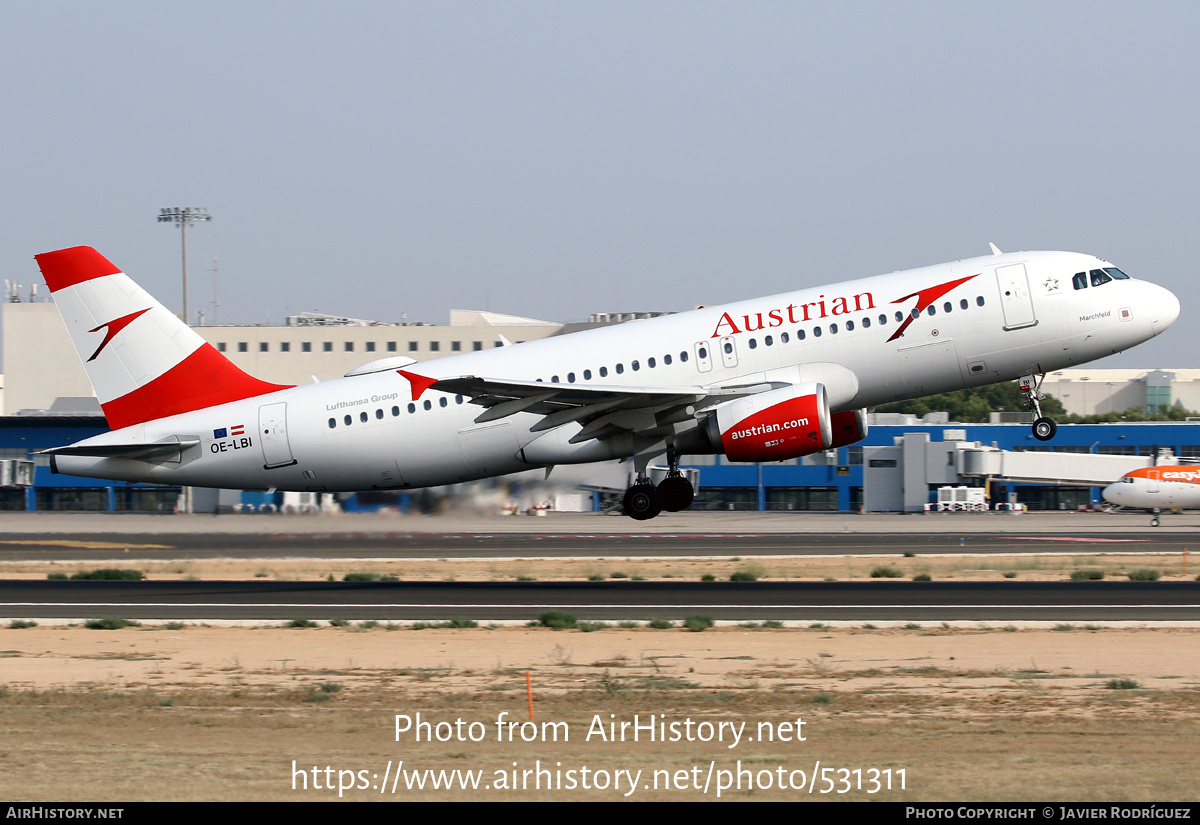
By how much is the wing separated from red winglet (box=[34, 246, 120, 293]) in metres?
10.2

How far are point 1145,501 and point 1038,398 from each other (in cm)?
4882

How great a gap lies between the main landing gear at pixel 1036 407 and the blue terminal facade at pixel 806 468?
166ft

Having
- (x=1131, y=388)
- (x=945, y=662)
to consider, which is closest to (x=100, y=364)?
(x=945, y=662)

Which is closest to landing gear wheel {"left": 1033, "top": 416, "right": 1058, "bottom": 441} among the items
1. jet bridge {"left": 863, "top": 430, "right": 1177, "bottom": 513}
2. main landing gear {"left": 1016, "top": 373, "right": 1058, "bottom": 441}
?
main landing gear {"left": 1016, "top": 373, "right": 1058, "bottom": 441}

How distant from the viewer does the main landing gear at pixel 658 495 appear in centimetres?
3195

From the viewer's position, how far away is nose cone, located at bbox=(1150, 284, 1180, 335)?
29438mm

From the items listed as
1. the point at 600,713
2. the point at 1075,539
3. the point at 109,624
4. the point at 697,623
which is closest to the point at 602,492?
the point at 1075,539

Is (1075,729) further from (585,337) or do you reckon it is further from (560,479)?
(560,479)

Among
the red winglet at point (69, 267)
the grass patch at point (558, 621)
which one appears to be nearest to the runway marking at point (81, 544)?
the red winglet at point (69, 267)

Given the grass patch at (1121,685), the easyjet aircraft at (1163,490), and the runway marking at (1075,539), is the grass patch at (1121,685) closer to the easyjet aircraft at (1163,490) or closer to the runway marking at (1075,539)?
the runway marking at (1075,539)

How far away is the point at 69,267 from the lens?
33406mm

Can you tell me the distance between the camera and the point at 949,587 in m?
34.4

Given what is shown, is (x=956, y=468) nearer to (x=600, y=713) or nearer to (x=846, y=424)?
(x=846, y=424)

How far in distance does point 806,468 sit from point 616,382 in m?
62.1
